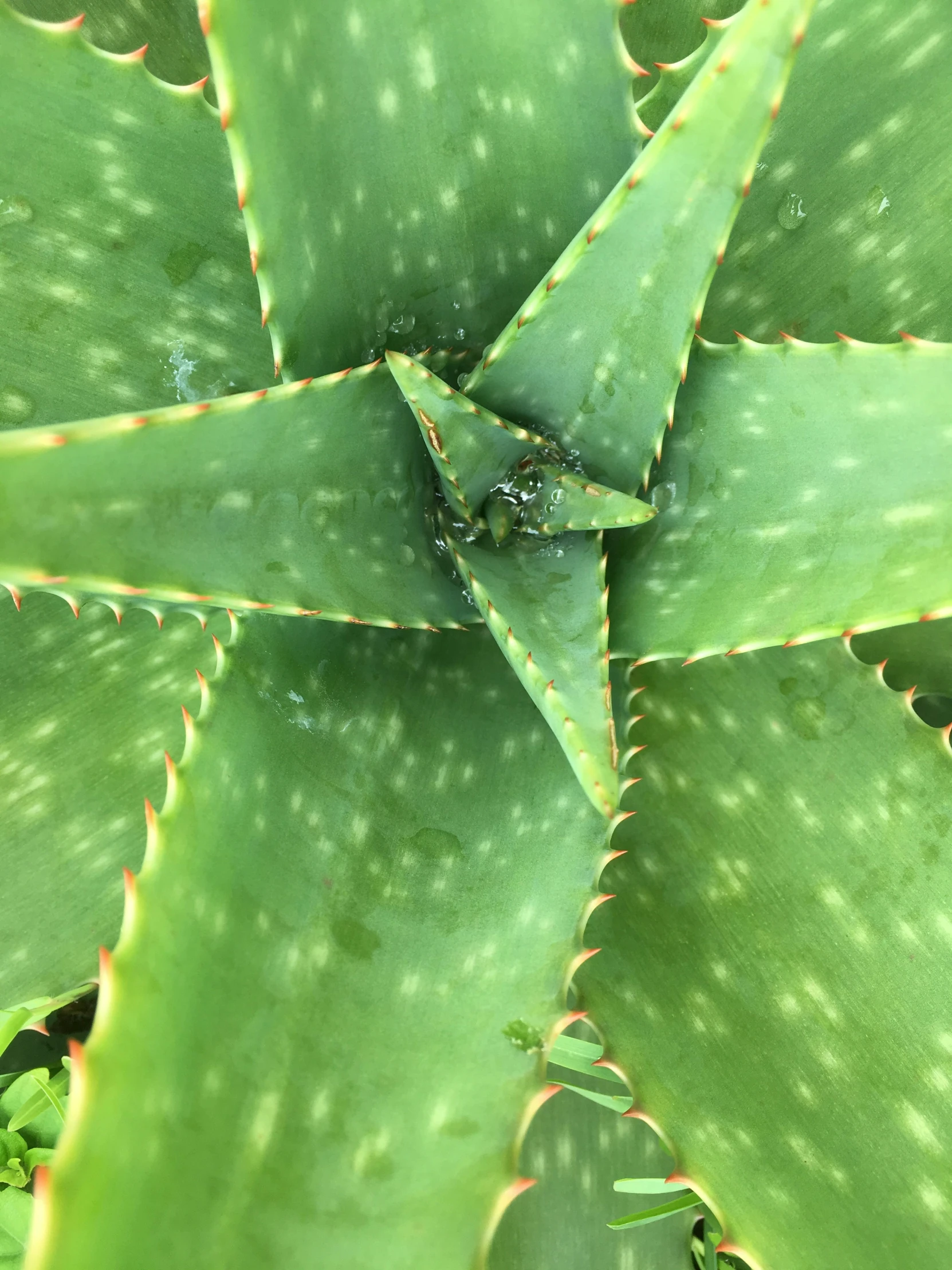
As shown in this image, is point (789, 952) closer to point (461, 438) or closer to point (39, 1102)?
point (461, 438)

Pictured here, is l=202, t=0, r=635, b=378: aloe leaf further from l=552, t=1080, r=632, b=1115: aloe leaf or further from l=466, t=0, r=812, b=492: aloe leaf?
l=552, t=1080, r=632, b=1115: aloe leaf

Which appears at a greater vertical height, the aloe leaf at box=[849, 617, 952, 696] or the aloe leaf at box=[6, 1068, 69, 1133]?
the aloe leaf at box=[849, 617, 952, 696]

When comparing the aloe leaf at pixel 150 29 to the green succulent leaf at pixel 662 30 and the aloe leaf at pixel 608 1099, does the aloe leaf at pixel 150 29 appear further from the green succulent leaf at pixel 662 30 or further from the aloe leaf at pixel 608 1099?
the aloe leaf at pixel 608 1099

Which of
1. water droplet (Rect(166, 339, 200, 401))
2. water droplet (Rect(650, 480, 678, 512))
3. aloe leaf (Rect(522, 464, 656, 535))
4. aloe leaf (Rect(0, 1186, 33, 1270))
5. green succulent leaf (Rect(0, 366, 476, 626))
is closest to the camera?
green succulent leaf (Rect(0, 366, 476, 626))

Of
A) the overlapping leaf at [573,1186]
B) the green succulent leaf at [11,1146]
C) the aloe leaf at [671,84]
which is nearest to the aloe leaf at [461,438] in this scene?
the aloe leaf at [671,84]

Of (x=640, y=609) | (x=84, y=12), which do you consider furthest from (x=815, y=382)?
(x=84, y=12)

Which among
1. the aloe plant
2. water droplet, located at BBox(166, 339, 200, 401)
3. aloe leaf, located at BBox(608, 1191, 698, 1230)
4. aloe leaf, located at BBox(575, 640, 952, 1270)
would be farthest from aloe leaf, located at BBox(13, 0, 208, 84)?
aloe leaf, located at BBox(608, 1191, 698, 1230)

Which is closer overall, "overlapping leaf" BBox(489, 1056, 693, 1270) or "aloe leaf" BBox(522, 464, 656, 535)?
"aloe leaf" BBox(522, 464, 656, 535)
